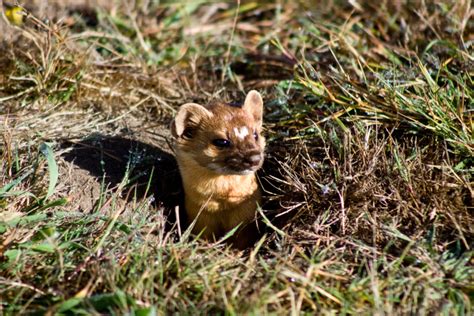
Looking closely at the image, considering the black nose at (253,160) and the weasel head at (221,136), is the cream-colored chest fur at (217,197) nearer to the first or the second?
the weasel head at (221,136)

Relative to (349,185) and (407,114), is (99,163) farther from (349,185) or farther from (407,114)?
(407,114)

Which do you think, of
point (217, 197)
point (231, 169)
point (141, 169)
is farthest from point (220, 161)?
point (141, 169)

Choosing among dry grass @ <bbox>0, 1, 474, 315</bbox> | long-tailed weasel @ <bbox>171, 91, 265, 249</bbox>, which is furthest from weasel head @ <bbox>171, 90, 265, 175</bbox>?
dry grass @ <bbox>0, 1, 474, 315</bbox>

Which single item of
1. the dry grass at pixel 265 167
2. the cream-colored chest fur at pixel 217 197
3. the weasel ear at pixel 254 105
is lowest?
the cream-colored chest fur at pixel 217 197

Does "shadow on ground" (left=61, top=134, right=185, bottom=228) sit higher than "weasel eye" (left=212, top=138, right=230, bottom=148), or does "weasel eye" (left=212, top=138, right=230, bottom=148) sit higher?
"weasel eye" (left=212, top=138, right=230, bottom=148)

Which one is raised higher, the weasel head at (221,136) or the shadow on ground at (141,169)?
the weasel head at (221,136)

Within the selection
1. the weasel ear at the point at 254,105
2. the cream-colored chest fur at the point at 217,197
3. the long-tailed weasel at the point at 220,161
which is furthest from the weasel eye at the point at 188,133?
the weasel ear at the point at 254,105

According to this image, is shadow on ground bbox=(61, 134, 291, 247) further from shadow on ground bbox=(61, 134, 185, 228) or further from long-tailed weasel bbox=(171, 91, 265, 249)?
long-tailed weasel bbox=(171, 91, 265, 249)

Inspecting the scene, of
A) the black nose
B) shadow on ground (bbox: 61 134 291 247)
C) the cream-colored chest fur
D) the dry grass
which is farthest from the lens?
shadow on ground (bbox: 61 134 291 247)
